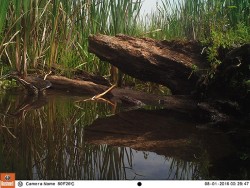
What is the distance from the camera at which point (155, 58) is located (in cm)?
380

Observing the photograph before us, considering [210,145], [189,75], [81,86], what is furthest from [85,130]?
[81,86]

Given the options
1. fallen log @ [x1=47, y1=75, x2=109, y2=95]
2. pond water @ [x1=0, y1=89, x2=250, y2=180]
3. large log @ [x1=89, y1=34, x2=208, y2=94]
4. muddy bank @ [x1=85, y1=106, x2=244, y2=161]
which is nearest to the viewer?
pond water @ [x1=0, y1=89, x2=250, y2=180]

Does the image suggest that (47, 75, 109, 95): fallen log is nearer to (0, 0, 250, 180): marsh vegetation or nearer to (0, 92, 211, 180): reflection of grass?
(0, 0, 250, 180): marsh vegetation

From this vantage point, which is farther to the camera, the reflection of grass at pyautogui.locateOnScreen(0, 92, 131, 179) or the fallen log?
the fallen log

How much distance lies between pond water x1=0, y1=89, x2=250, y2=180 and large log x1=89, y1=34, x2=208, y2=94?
145 cm

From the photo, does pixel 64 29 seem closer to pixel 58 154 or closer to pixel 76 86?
pixel 76 86

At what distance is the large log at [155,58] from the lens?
3.73 m

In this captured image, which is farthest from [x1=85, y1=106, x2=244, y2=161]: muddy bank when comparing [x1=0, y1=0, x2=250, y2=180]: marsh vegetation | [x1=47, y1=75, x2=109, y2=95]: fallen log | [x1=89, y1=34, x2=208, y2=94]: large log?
[x1=47, y1=75, x2=109, y2=95]: fallen log

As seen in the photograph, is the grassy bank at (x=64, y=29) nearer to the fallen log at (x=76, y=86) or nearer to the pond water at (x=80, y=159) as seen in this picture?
the fallen log at (x=76, y=86)

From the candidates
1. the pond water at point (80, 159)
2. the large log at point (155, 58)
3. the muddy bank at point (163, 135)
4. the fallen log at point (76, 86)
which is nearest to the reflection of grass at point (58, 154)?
the pond water at point (80, 159)

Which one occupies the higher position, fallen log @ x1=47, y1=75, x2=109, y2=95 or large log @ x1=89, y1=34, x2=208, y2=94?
large log @ x1=89, y1=34, x2=208, y2=94

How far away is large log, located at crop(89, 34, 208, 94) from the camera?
12.2ft

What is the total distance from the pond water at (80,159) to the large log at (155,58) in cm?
145

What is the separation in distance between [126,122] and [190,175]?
1.26 metres
